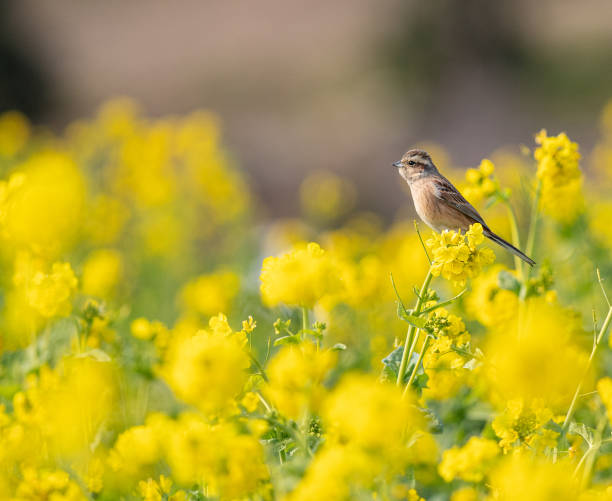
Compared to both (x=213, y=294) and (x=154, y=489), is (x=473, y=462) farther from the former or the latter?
(x=213, y=294)

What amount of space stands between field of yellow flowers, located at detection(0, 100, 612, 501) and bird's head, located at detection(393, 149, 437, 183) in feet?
1.29

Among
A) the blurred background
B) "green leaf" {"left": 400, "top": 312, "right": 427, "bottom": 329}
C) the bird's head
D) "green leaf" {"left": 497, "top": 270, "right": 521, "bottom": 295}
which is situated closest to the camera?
"green leaf" {"left": 400, "top": 312, "right": 427, "bottom": 329}

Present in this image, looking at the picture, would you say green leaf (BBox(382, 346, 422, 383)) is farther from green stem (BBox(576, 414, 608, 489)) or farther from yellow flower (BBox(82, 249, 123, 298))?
yellow flower (BBox(82, 249, 123, 298))

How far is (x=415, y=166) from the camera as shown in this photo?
296 centimetres

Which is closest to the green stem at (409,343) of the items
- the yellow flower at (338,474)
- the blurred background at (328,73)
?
the yellow flower at (338,474)

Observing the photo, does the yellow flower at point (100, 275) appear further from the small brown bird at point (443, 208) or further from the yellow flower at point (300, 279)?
the yellow flower at point (300, 279)

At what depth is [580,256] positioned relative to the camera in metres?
3.75

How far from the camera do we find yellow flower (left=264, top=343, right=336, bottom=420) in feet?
4.83

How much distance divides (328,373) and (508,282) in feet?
2.50

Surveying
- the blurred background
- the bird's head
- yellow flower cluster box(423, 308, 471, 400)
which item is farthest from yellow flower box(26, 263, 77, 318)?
the blurred background

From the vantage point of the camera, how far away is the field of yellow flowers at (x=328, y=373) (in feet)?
4.62

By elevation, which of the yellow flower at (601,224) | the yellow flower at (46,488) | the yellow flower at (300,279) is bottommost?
the yellow flower at (46,488)

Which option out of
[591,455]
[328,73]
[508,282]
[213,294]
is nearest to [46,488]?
[591,455]

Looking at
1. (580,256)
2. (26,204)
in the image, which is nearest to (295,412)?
(26,204)
